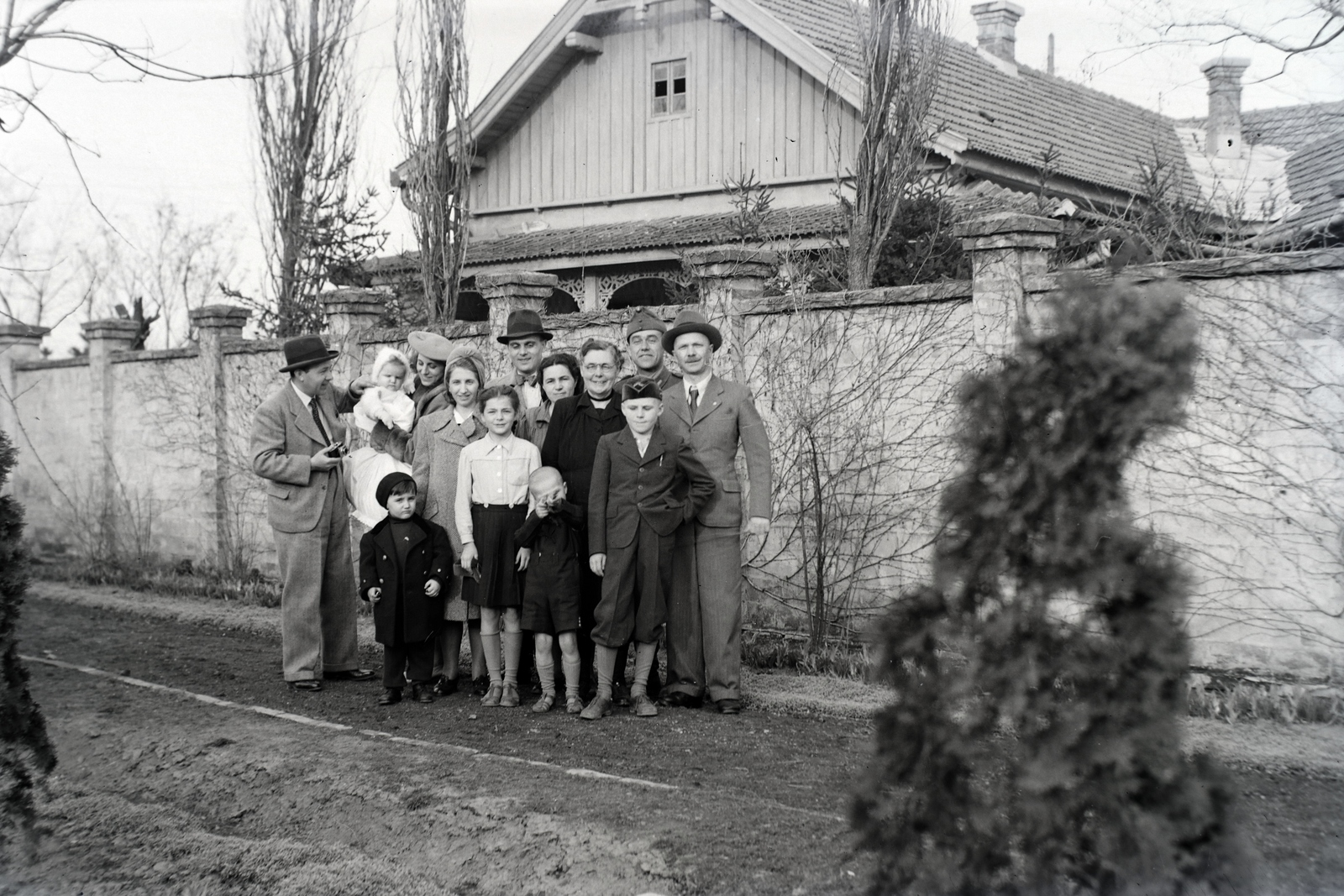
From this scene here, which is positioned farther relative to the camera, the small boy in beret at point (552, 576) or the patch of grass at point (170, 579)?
the patch of grass at point (170, 579)

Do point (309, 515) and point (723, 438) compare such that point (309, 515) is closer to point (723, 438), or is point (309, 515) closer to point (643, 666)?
point (643, 666)

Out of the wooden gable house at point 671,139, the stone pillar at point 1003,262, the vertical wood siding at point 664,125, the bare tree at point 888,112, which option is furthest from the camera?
the vertical wood siding at point 664,125

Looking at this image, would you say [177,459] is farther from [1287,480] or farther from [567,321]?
[1287,480]

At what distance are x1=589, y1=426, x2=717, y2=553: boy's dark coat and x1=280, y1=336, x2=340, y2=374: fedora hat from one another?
7.08ft

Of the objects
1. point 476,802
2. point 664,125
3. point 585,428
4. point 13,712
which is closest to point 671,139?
point 664,125

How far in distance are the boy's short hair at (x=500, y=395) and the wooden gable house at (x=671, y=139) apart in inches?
317

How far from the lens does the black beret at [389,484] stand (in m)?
7.13

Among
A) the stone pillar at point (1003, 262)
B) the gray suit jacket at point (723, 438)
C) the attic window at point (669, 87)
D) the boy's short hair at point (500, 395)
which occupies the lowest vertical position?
the gray suit jacket at point (723, 438)

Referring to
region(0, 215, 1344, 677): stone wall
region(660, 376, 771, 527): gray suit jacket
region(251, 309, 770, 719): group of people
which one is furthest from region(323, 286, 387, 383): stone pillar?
region(660, 376, 771, 527): gray suit jacket

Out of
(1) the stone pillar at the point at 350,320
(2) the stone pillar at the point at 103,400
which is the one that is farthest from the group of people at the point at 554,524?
(2) the stone pillar at the point at 103,400

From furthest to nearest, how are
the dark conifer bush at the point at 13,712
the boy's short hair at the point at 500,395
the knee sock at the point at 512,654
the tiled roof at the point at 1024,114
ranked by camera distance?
the tiled roof at the point at 1024,114, the knee sock at the point at 512,654, the boy's short hair at the point at 500,395, the dark conifer bush at the point at 13,712

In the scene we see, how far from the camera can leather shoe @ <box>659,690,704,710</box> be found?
6.84 meters

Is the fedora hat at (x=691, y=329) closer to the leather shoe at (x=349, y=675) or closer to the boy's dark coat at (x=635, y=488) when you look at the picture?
the boy's dark coat at (x=635, y=488)

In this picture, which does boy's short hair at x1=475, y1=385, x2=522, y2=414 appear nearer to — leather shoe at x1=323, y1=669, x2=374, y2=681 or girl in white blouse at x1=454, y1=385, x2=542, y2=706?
girl in white blouse at x1=454, y1=385, x2=542, y2=706
